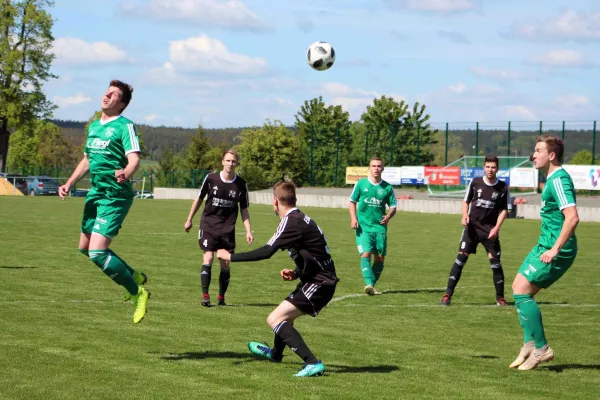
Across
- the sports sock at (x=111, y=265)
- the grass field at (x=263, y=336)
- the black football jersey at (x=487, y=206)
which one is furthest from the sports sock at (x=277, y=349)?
the black football jersey at (x=487, y=206)

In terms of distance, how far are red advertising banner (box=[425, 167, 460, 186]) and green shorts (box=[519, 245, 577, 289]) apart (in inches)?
1717

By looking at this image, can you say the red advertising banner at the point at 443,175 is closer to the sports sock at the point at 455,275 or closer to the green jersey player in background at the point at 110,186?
the sports sock at the point at 455,275

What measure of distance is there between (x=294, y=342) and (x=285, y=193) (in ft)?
4.14

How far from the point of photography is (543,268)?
844 cm

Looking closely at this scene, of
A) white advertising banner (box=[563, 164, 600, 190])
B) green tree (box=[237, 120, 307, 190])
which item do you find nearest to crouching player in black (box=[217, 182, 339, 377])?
white advertising banner (box=[563, 164, 600, 190])

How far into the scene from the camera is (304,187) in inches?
2571

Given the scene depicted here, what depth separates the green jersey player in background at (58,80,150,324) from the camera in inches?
349

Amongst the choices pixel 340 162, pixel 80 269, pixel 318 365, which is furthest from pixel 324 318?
pixel 340 162

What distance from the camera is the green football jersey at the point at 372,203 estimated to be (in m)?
14.7

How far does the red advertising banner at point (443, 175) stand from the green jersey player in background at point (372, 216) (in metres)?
37.6

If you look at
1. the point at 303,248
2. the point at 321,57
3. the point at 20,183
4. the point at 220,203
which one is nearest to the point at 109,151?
the point at 303,248

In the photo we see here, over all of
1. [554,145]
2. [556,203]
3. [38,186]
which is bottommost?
[38,186]

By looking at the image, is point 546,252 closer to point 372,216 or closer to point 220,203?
point 220,203

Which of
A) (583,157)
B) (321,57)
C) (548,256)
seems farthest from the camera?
(583,157)
